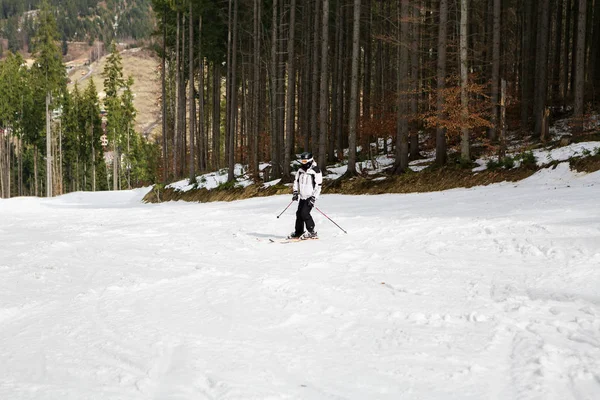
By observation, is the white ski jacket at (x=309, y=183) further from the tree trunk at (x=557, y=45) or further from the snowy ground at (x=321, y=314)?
the tree trunk at (x=557, y=45)

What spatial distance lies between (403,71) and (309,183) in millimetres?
10172

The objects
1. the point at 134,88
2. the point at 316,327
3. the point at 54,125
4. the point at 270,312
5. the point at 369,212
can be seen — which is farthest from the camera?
the point at 134,88

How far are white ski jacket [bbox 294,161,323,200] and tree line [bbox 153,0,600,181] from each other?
22.8ft

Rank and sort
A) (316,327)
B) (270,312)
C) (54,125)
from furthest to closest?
(54,125) → (270,312) → (316,327)

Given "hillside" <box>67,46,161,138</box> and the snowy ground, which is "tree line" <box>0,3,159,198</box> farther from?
"hillside" <box>67,46,161,138</box>

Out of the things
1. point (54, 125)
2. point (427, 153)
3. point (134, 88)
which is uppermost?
point (134, 88)

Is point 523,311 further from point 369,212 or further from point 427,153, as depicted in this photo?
point 427,153

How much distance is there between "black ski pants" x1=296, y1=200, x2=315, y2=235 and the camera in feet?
33.6

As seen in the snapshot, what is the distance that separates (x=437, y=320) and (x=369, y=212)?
835cm

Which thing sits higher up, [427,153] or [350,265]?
[427,153]

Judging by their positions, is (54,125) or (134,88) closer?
(54,125)

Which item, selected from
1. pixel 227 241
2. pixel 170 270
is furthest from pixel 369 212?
pixel 170 270

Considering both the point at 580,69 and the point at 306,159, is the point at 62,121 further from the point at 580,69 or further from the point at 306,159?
the point at 580,69

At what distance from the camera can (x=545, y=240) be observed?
25.7 ft
